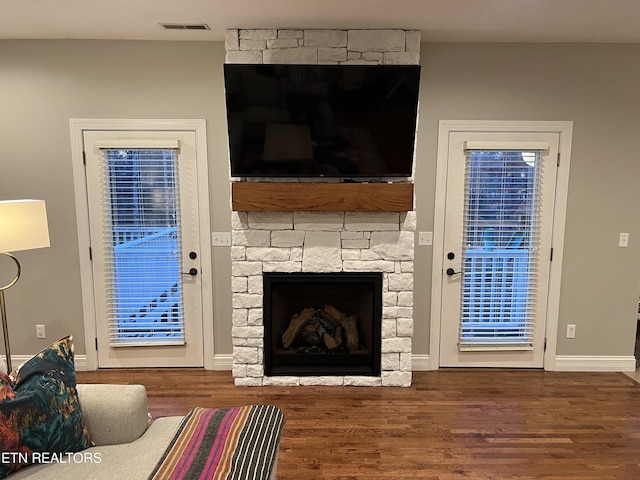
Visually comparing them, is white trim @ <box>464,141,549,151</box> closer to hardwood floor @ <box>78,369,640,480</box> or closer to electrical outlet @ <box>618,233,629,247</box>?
electrical outlet @ <box>618,233,629,247</box>

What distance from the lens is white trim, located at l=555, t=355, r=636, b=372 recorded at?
12.4 ft

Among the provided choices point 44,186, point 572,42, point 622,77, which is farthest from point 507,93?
point 44,186

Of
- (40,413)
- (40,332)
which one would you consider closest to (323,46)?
(40,413)

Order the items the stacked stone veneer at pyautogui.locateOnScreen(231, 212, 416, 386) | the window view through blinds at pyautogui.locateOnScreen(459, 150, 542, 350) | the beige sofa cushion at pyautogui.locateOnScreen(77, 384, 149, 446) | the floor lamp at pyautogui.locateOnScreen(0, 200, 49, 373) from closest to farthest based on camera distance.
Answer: the beige sofa cushion at pyautogui.locateOnScreen(77, 384, 149, 446)
the floor lamp at pyautogui.locateOnScreen(0, 200, 49, 373)
the stacked stone veneer at pyautogui.locateOnScreen(231, 212, 416, 386)
the window view through blinds at pyautogui.locateOnScreen(459, 150, 542, 350)

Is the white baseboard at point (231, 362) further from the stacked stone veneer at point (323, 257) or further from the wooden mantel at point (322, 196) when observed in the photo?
the wooden mantel at point (322, 196)

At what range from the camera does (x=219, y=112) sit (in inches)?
137

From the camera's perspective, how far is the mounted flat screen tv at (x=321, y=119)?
9.87ft

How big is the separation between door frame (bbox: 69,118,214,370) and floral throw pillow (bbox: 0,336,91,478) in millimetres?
1763

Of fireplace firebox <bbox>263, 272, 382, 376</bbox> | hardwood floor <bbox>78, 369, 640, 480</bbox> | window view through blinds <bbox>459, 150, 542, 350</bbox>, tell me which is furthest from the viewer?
window view through blinds <bbox>459, 150, 542, 350</bbox>

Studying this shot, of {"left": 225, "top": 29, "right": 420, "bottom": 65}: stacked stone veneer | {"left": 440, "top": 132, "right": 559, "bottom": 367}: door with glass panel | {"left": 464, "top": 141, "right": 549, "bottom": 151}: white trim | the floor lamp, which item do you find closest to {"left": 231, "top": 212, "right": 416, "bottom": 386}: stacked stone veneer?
{"left": 440, "top": 132, "right": 559, "bottom": 367}: door with glass panel

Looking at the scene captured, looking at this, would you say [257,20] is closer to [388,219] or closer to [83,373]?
[388,219]

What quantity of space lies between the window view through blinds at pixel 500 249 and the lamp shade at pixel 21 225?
2.98 metres

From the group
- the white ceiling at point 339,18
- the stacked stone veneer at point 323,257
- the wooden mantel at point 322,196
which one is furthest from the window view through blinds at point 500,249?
the white ceiling at point 339,18

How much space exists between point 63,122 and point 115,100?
0.44 metres
